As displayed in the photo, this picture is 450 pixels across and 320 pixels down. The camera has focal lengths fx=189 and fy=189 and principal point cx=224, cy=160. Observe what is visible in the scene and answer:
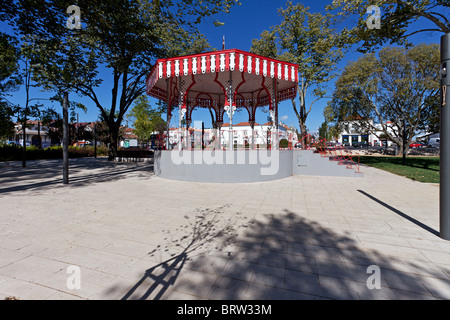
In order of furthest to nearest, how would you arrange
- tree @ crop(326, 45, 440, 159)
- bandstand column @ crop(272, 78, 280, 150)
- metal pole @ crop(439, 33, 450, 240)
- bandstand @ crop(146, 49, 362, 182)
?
tree @ crop(326, 45, 440, 159) → bandstand column @ crop(272, 78, 280, 150) → bandstand @ crop(146, 49, 362, 182) → metal pole @ crop(439, 33, 450, 240)

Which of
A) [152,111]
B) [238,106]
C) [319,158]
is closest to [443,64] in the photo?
[319,158]

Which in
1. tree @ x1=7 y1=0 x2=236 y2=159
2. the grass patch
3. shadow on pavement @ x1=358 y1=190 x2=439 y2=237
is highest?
tree @ x1=7 y1=0 x2=236 y2=159

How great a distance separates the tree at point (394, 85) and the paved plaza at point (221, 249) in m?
23.2

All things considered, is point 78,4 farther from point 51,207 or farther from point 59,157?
point 59,157

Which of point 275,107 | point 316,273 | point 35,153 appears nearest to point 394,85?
point 275,107

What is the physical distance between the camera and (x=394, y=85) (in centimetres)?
2444

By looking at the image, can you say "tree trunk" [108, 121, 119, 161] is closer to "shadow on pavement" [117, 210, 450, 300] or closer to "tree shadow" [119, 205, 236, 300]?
"tree shadow" [119, 205, 236, 300]

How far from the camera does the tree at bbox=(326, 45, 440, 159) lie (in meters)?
22.0

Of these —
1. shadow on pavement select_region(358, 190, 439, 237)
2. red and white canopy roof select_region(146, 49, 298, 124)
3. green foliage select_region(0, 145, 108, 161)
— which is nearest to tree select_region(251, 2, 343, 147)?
red and white canopy roof select_region(146, 49, 298, 124)

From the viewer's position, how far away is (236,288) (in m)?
2.23

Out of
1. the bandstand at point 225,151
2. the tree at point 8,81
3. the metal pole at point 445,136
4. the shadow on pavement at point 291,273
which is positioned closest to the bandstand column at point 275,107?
the bandstand at point 225,151

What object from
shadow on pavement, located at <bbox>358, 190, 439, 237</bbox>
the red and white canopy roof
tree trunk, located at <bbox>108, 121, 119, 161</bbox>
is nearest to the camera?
shadow on pavement, located at <bbox>358, 190, 439, 237</bbox>

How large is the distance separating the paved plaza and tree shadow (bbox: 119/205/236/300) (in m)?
0.02
